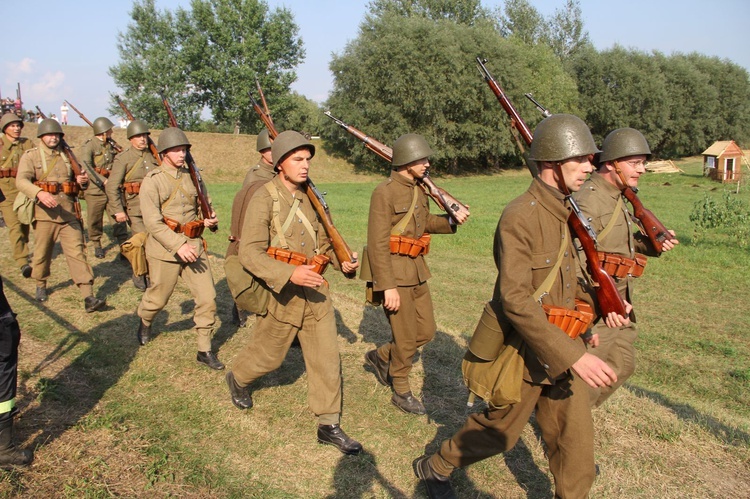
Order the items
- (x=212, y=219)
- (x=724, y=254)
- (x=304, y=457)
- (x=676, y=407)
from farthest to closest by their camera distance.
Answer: (x=724, y=254) < (x=212, y=219) < (x=676, y=407) < (x=304, y=457)

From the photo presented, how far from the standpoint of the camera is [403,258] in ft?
18.2

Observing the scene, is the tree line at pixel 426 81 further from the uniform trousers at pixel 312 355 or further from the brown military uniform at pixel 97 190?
the uniform trousers at pixel 312 355

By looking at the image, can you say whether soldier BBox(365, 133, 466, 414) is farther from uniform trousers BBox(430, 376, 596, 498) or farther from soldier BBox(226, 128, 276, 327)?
uniform trousers BBox(430, 376, 596, 498)

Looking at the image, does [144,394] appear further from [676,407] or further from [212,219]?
[676,407]

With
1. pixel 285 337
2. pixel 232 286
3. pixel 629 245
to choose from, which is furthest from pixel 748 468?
pixel 232 286

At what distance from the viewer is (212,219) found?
6.88 m

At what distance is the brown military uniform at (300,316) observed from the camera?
15.3ft

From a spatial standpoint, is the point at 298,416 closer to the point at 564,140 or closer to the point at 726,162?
the point at 564,140

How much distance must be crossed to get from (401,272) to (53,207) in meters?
5.75

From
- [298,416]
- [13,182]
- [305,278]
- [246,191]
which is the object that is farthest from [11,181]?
[305,278]

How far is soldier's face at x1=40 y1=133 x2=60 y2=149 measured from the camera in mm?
8883

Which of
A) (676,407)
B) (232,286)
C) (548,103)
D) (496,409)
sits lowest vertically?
(676,407)

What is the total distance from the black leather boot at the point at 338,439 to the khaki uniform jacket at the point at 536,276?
178 cm

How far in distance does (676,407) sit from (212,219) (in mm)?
5245
